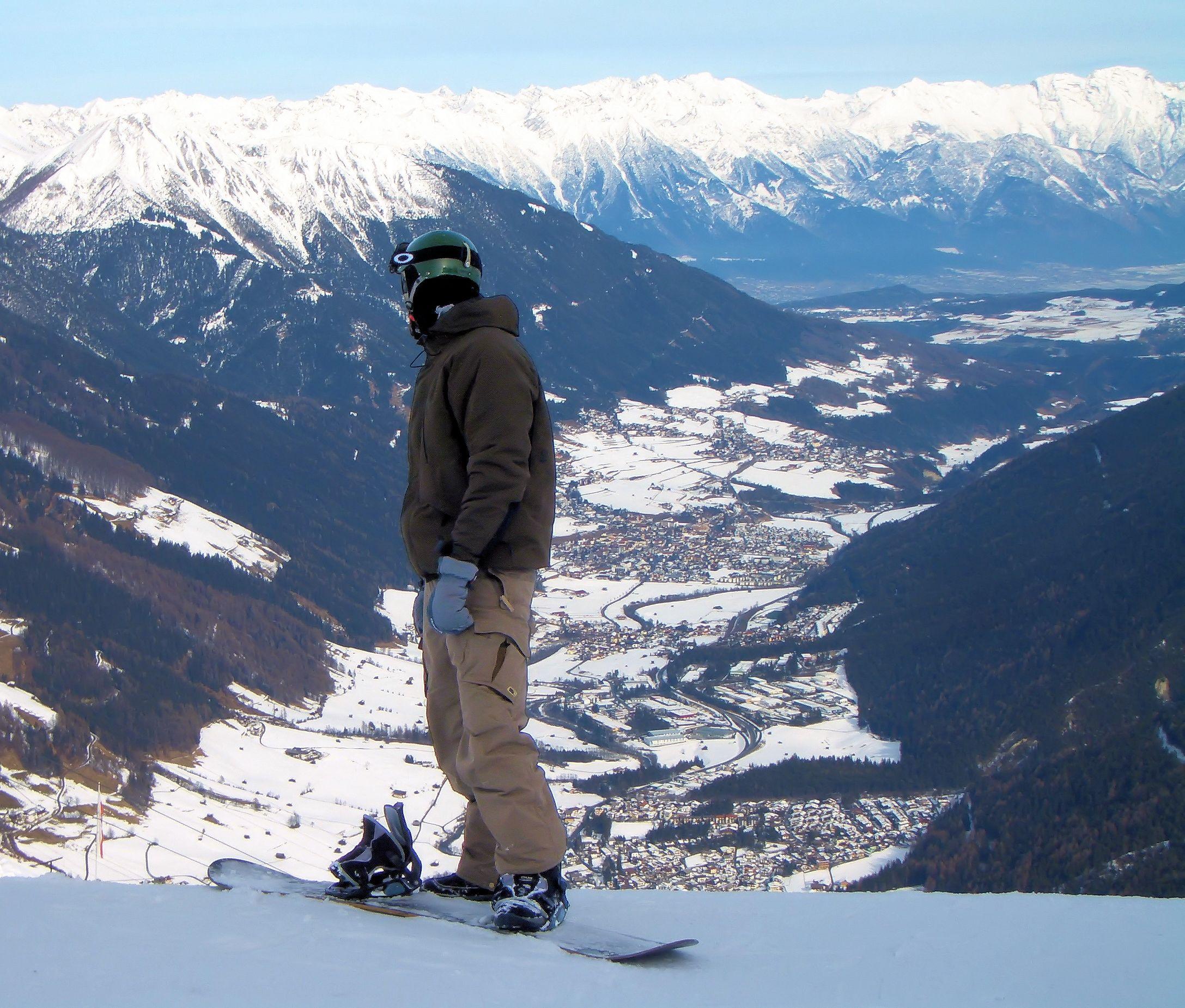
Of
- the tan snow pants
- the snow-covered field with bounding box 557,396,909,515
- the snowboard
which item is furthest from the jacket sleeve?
the snow-covered field with bounding box 557,396,909,515

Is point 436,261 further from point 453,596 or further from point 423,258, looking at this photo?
point 453,596

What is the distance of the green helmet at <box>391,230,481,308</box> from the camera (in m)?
6.23

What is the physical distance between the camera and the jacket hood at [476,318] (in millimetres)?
5988

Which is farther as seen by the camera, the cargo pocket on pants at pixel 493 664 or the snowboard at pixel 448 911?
the cargo pocket on pants at pixel 493 664

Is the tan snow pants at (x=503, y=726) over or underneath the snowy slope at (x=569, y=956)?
over

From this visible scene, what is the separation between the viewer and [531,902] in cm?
588

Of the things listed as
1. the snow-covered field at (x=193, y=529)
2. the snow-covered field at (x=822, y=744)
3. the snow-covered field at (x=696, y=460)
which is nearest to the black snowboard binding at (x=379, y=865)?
the snow-covered field at (x=822, y=744)

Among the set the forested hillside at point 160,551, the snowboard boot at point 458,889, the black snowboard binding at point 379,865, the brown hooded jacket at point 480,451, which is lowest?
the snowboard boot at point 458,889

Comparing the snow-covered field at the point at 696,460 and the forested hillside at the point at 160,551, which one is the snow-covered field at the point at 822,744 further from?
the snow-covered field at the point at 696,460

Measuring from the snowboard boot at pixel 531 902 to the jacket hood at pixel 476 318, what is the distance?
9.09 ft

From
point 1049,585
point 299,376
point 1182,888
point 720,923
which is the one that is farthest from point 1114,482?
point 299,376

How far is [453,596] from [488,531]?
1.16ft

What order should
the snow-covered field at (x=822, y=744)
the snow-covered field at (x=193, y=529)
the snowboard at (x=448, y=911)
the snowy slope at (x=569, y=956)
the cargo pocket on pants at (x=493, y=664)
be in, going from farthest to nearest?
the snow-covered field at (x=193, y=529) → the snow-covered field at (x=822, y=744) → the cargo pocket on pants at (x=493, y=664) → the snowboard at (x=448, y=911) → the snowy slope at (x=569, y=956)

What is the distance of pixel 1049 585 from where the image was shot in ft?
242
